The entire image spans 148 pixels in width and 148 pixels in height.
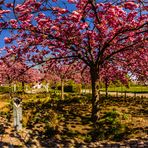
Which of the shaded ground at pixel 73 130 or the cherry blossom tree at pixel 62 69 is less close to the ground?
the cherry blossom tree at pixel 62 69

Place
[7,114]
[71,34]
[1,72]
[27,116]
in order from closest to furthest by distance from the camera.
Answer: [71,34], [27,116], [7,114], [1,72]

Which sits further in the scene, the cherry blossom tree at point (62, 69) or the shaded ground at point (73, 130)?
the cherry blossom tree at point (62, 69)

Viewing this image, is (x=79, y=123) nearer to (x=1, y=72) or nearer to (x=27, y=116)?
(x=27, y=116)

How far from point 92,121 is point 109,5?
257 inches

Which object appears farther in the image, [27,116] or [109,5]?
[27,116]

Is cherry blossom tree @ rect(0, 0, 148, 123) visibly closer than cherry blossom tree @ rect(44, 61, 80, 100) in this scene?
Yes

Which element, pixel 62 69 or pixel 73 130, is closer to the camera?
pixel 73 130

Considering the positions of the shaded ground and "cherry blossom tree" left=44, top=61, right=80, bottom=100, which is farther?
"cherry blossom tree" left=44, top=61, right=80, bottom=100

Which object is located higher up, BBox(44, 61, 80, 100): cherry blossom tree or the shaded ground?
BBox(44, 61, 80, 100): cherry blossom tree

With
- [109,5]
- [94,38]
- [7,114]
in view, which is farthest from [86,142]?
[7,114]

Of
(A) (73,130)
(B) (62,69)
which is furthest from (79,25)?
(B) (62,69)

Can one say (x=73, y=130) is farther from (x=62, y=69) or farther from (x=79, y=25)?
(x=62, y=69)

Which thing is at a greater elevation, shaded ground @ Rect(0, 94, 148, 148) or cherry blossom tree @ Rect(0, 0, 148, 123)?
cherry blossom tree @ Rect(0, 0, 148, 123)

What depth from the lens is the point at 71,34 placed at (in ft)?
39.7
